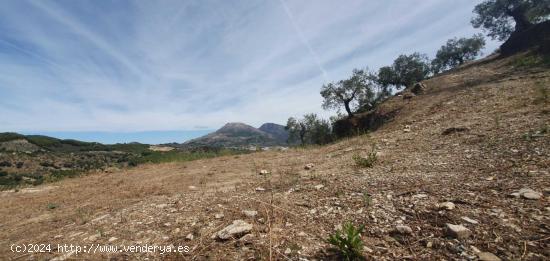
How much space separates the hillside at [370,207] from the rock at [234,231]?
69mm

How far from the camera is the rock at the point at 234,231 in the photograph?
4.28 m

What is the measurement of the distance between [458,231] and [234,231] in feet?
10.3

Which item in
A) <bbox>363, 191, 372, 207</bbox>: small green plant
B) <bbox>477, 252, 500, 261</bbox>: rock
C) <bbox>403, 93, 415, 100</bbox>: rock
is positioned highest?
<bbox>403, 93, 415, 100</bbox>: rock

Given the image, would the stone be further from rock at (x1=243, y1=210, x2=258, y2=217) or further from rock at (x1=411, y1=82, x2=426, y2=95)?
rock at (x1=411, y1=82, x2=426, y2=95)

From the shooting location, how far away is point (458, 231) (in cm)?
342

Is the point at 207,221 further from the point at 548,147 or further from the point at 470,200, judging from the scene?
the point at 548,147

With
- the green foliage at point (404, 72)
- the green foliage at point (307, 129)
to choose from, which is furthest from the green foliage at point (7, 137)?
the green foliage at point (404, 72)

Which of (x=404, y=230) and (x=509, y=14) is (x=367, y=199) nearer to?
(x=404, y=230)

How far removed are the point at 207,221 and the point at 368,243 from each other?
2959mm

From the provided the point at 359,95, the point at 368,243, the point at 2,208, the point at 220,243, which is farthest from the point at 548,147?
the point at 359,95

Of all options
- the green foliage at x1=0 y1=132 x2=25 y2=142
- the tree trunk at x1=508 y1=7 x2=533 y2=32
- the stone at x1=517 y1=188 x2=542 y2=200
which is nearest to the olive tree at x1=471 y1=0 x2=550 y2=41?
the tree trunk at x1=508 y1=7 x2=533 y2=32

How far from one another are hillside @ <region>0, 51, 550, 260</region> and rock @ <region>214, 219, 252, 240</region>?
0.07m

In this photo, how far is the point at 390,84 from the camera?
49125mm

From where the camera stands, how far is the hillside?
3.51 meters
